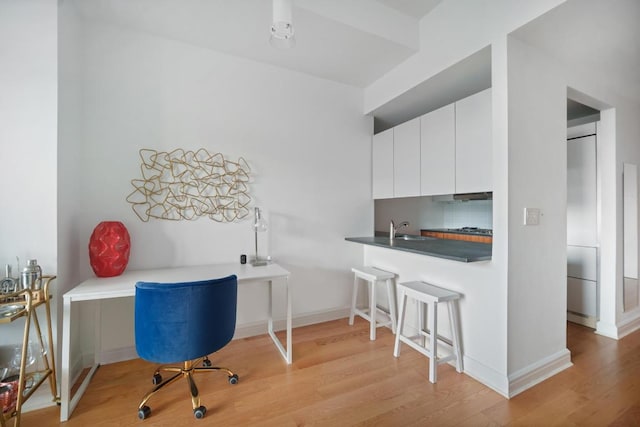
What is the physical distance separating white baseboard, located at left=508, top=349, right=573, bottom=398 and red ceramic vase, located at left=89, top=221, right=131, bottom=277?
2806 millimetres

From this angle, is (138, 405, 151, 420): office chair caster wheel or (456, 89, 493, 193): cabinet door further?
(456, 89, 493, 193): cabinet door

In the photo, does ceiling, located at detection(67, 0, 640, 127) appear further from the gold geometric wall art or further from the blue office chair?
the blue office chair

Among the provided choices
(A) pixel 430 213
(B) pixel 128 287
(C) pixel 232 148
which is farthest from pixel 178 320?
(A) pixel 430 213

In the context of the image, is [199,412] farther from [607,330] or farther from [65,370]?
[607,330]

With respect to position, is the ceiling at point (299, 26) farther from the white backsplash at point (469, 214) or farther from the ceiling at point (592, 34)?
the white backsplash at point (469, 214)

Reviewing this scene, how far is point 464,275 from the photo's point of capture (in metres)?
2.04

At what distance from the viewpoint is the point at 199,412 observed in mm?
1546

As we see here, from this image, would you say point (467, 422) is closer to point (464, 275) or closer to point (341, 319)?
point (464, 275)

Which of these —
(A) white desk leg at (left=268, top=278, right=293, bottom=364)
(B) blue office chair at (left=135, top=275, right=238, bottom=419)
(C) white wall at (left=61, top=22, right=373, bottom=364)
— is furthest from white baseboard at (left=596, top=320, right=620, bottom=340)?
(B) blue office chair at (left=135, top=275, right=238, bottom=419)

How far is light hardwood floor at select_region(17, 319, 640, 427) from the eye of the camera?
156 cm

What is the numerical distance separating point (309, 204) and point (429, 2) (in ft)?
6.76

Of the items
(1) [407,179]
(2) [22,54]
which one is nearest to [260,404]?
(1) [407,179]

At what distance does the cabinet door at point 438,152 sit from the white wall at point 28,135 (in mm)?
2851

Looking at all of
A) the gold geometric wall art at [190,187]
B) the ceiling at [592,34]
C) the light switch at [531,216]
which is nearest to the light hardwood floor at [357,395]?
the light switch at [531,216]
